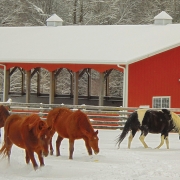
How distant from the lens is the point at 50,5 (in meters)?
53.2

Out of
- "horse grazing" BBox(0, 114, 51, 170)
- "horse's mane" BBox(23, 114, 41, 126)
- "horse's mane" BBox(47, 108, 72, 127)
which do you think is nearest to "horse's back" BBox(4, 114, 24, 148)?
"horse grazing" BBox(0, 114, 51, 170)

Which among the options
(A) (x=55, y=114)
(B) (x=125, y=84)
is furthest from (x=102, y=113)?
(A) (x=55, y=114)

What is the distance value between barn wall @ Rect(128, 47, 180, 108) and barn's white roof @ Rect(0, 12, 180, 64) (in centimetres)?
44

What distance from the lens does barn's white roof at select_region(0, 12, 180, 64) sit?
28.8m

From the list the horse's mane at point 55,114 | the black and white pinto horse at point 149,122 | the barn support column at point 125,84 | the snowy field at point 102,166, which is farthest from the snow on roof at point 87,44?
the horse's mane at point 55,114

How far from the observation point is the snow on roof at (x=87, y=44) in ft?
94.4

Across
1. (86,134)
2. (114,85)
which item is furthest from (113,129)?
(114,85)

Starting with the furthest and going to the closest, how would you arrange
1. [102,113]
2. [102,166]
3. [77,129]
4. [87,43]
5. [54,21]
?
[54,21] < [87,43] < [102,113] < [77,129] < [102,166]

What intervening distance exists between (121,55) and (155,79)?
171cm

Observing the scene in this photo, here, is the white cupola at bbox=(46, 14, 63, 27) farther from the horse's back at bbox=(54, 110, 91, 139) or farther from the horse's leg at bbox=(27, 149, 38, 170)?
the horse's leg at bbox=(27, 149, 38, 170)

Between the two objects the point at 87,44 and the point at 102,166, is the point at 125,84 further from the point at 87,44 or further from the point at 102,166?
the point at 102,166

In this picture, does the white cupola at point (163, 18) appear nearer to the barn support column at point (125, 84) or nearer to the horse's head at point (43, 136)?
the barn support column at point (125, 84)

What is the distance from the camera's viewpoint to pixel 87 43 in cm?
3131

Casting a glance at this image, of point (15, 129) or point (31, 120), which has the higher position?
point (31, 120)
